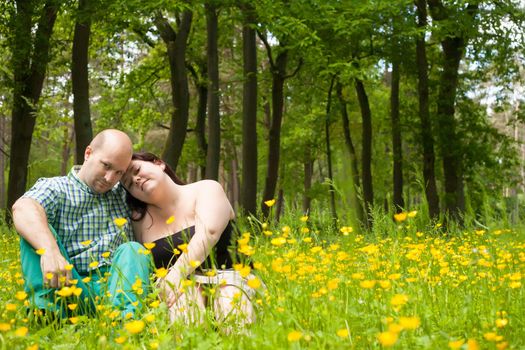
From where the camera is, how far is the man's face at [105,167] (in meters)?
3.90

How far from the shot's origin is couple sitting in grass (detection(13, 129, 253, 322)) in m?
3.65

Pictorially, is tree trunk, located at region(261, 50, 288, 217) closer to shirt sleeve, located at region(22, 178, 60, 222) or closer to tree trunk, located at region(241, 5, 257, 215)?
tree trunk, located at region(241, 5, 257, 215)

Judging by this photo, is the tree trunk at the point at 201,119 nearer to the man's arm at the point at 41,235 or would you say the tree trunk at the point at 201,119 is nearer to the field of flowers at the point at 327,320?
the man's arm at the point at 41,235

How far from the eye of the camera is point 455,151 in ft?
54.4

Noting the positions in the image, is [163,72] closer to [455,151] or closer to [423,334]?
[455,151]

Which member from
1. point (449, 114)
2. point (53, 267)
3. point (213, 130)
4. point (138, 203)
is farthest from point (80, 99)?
point (449, 114)

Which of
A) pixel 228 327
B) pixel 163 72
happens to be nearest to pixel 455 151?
pixel 163 72

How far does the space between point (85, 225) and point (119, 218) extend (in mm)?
212

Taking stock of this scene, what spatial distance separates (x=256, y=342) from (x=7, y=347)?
93cm

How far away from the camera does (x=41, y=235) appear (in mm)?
3574

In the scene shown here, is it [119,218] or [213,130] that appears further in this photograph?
[213,130]

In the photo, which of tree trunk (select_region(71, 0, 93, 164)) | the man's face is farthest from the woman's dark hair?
tree trunk (select_region(71, 0, 93, 164))

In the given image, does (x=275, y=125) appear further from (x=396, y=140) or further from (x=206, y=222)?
(x=206, y=222)

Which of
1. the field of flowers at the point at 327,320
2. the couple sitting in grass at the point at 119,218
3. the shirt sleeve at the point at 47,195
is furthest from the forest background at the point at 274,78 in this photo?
the shirt sleeve at the point at 47,195
